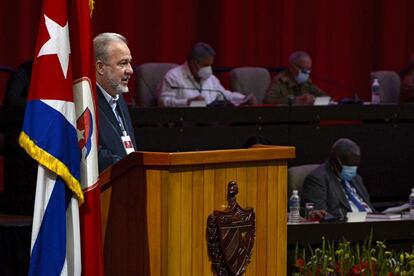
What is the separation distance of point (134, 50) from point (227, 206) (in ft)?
25.4

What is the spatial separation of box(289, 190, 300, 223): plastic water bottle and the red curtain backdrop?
3.63m

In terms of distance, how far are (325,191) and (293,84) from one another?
264 centimetres

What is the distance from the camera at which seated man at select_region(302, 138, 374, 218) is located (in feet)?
25.5

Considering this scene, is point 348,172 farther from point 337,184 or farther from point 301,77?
point 301,77

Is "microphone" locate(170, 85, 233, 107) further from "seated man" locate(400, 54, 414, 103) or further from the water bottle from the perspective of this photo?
"seated man" locate(400, 54, 414, 103)

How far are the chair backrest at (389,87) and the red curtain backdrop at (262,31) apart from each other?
0.53 m

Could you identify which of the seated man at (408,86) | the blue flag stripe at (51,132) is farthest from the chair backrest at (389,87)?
the blue flag stripe at (51,132)

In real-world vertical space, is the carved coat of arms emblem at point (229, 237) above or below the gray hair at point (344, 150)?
below

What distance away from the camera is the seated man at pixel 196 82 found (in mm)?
9492

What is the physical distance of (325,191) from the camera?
779 centimetres

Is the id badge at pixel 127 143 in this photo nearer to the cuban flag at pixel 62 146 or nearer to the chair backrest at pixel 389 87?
the cuban flag at pixel 62 146

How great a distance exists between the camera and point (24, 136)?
3.99 metres

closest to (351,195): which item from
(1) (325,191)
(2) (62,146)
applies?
(1) (325,191)

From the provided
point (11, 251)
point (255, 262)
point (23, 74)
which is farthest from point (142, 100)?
point (255, 262)
